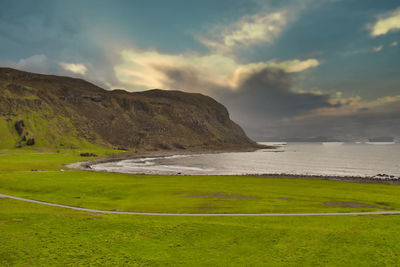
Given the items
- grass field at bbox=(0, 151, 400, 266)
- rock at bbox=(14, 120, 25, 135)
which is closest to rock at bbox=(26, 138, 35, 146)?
rock at bbox=(14, 120, 25, 135)

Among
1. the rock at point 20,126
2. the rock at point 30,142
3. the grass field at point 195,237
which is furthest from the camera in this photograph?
the rock at point 20,126

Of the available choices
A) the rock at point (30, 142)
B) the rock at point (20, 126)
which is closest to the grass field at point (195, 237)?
the rock at point (30, 142)

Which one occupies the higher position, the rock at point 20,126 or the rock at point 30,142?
the rock at point 20,126

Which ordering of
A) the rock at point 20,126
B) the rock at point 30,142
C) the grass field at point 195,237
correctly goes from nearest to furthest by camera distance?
the grass field at point 195,237
the rock at point 30,142
the rock at point 20,126

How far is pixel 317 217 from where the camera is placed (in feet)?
110

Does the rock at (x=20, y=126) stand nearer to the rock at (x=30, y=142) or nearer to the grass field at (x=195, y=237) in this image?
the rock at (x=30, y=142)

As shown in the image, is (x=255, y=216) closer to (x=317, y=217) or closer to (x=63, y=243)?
(x=317, y=217)

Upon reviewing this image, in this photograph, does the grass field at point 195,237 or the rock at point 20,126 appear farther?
the rock at point 20,126

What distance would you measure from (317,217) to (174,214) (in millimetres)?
19124

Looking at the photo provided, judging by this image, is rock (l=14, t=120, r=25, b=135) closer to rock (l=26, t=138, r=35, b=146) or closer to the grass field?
rock (l=26, t=138, r=35, b=146)

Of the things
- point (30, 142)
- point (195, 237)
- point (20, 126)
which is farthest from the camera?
point (20, 126)

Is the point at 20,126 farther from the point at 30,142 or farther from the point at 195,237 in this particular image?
the point at 195,237

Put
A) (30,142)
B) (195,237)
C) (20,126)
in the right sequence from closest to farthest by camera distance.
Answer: (195,237), (30,142), (20,126)

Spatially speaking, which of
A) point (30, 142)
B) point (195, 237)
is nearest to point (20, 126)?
point (30, 142)
